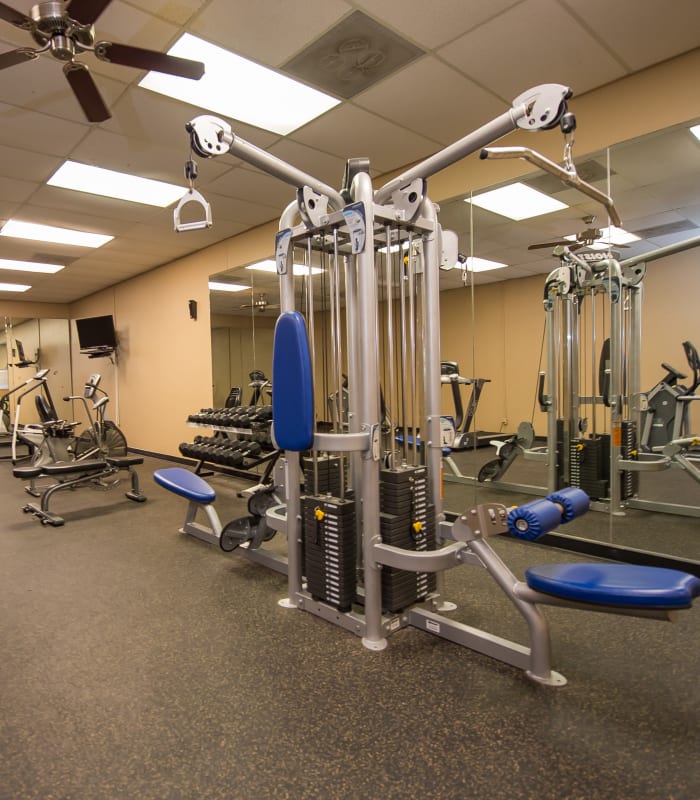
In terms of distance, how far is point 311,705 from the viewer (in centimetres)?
164

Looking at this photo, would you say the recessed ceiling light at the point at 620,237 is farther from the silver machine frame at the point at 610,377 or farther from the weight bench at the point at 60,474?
the weight bench at the point at 60,474

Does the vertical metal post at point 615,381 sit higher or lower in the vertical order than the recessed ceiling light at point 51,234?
lower

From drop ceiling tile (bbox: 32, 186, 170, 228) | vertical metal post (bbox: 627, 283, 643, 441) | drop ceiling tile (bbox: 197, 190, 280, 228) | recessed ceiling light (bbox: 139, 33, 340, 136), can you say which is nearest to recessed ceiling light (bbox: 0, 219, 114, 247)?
drop ceiling tile (bbox: 32, 186, 170, 228)

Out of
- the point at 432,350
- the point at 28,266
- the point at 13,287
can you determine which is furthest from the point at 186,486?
the point at 13,287

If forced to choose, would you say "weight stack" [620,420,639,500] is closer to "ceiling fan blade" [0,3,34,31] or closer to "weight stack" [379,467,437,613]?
"weight stack" [379,467,437,613]

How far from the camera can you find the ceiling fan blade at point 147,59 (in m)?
2.00

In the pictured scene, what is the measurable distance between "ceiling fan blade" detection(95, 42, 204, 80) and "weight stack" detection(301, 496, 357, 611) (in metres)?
1.84

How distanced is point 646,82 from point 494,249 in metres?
1.86

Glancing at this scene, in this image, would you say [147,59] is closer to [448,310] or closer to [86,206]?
[448,310]

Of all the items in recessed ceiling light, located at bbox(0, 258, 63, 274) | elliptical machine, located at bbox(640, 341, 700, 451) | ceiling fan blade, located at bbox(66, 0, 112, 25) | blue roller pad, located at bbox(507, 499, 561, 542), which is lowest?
blue roller pad, located at bbox(507, 499, 561, 542)

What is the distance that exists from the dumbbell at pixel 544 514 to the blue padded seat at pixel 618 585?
0.13 meters

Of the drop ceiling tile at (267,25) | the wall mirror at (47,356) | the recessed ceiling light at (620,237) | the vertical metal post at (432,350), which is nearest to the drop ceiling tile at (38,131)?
the drop ceiling tile at (267,25)

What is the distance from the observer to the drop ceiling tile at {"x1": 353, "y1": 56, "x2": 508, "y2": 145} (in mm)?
2846

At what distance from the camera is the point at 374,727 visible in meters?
1.54
